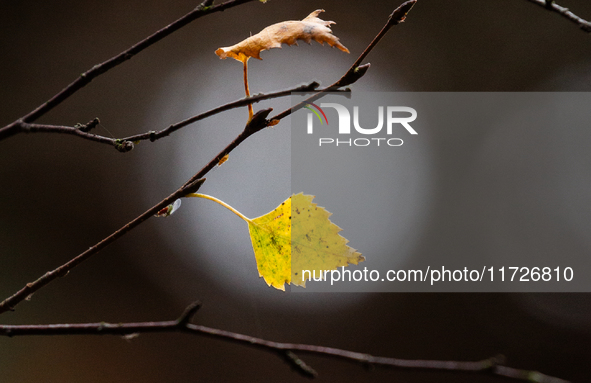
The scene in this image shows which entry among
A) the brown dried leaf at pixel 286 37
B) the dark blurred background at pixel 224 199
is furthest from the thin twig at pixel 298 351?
the dark blurred background at pixel 224 199

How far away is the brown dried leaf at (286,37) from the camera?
0.17 meters

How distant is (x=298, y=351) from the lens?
4.6 inches

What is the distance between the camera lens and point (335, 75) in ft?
4.41

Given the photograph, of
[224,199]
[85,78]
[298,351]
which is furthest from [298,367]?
[224,199]

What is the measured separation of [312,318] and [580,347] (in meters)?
0.97

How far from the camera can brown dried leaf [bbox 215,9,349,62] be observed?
174mm

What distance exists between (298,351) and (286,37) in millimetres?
142

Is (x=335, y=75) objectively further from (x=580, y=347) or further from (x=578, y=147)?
(x=580, y=347)

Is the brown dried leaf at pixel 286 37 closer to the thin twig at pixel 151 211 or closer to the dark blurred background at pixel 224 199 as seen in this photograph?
the thin twig at pixel 151 211

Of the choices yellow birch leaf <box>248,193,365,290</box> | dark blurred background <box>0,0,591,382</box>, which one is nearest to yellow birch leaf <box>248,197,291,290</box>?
yellow birch leaf <box>248,193,365,290</box>

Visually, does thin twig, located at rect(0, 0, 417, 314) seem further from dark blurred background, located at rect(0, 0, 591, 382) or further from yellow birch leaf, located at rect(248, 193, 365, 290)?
dark blurred background, located at rect(0, 0, 591, 382)

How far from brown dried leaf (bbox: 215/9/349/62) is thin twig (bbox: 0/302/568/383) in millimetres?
126

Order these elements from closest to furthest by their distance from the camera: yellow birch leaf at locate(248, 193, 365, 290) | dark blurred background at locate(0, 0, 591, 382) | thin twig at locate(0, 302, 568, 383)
A: thin twig at locate(0, 302, 568, 383), yellow birch leaf at locate(248, 193, 365, 290), dark blurred background at locate(0, 0, 591, 382)

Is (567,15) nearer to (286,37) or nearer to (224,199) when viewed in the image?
(286,37)
